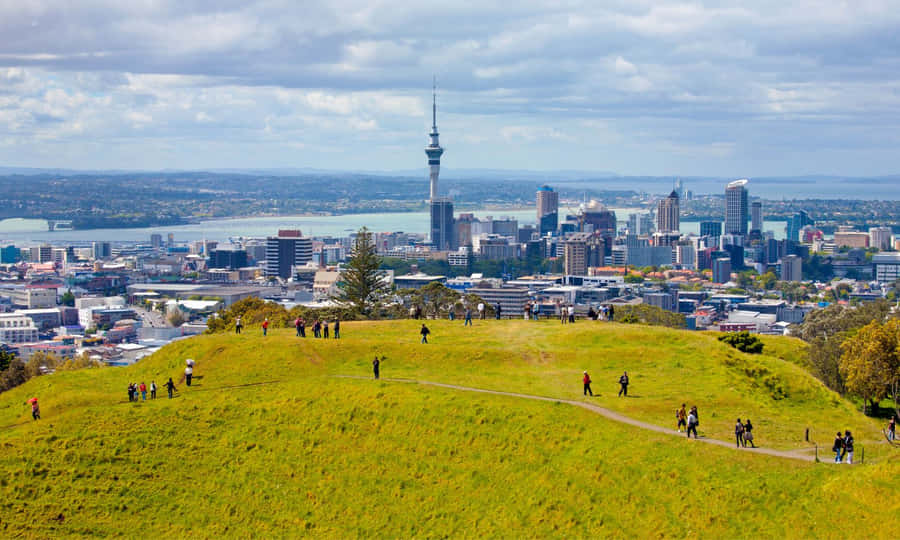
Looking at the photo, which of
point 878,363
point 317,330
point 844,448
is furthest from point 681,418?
point 317,330

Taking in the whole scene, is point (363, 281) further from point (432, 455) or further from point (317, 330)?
point (432, 455)

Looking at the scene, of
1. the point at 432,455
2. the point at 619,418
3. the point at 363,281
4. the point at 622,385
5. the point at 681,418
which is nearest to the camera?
the point at 681,418

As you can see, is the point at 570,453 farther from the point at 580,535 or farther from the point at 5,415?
the point at 5,415

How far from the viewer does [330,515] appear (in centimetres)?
2995

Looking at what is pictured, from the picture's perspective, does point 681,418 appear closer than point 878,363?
Yes

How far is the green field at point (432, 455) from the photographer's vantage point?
91.4 ft

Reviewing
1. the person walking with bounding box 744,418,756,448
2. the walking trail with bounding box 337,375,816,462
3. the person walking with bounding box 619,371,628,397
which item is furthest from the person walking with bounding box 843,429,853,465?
the person walking with bounding box 619,371,628,397

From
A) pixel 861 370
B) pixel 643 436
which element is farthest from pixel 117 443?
pixel 861 370

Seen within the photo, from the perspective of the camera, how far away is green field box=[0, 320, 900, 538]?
27.9 m

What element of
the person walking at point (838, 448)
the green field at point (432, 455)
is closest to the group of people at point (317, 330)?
the green field at point (432, 455)

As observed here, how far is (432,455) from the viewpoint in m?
32.1

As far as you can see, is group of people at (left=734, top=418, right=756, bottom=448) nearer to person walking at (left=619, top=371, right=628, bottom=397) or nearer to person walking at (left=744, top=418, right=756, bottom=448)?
person walking at (left=744, top=418, right=756, bottom=448)

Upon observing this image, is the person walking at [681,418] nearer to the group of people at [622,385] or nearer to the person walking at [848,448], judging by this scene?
the group of people at [622,385]

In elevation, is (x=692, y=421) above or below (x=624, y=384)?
below
